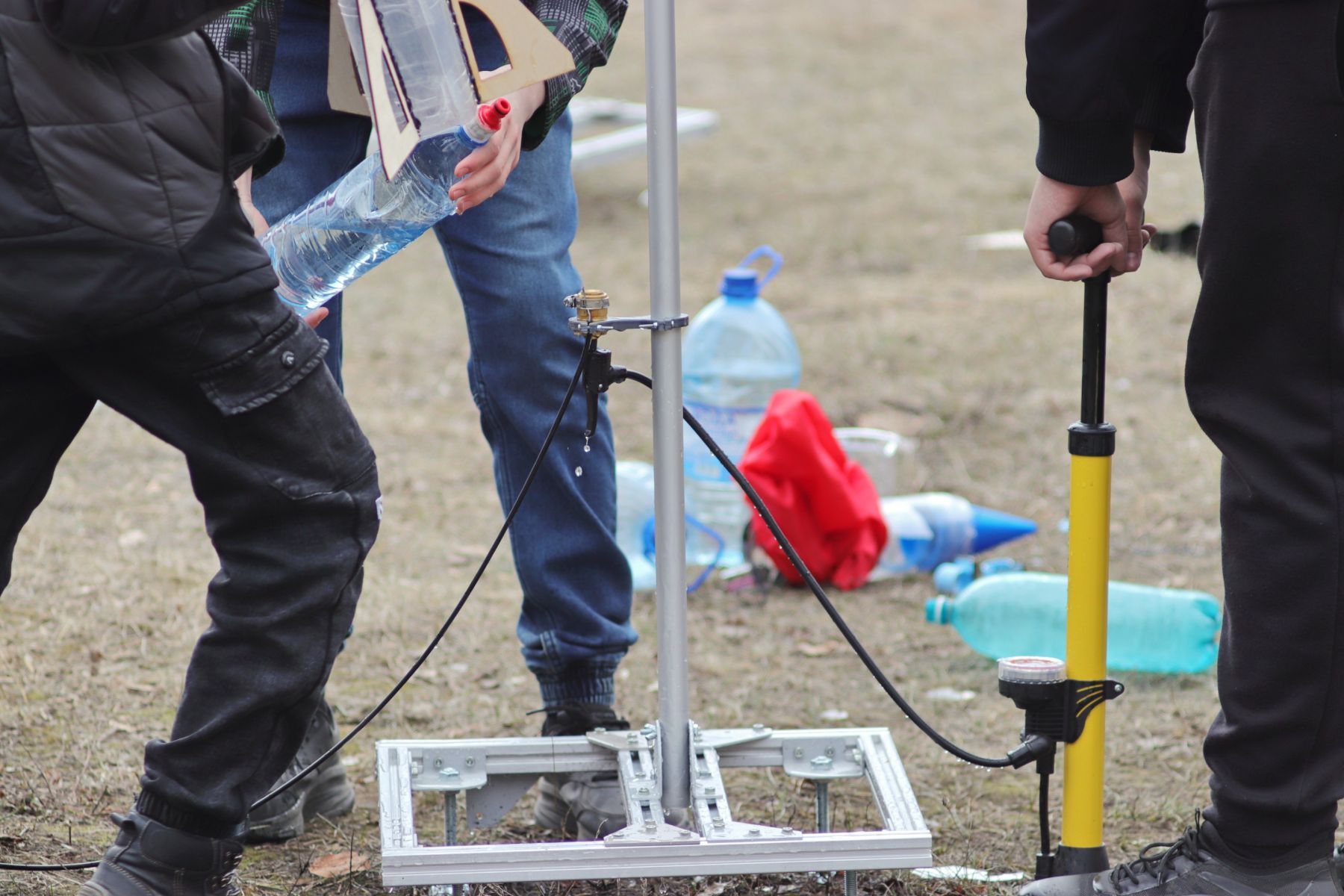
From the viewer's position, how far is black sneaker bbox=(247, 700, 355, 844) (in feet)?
8.18

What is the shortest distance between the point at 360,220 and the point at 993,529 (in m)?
2.39

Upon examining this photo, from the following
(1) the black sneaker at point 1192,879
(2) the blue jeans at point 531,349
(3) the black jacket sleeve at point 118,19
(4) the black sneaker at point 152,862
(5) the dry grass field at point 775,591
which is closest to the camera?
(3) the black jacket sleeve at point 118,19

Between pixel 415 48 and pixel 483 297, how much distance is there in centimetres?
63

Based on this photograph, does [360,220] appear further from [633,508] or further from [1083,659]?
[633,508]

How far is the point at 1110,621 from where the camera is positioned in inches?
138

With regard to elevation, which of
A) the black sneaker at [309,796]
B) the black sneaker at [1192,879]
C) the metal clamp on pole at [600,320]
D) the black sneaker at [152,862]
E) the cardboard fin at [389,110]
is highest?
the cardboard fin at [389,110]

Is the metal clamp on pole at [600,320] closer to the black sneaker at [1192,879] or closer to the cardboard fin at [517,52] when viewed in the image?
the cardboard fin at [517,52]

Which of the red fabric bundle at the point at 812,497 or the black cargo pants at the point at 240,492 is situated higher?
the black cargo pants at the point at 240,492

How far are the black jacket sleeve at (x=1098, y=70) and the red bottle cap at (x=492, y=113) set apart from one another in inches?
26.9

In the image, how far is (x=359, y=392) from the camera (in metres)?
5.73

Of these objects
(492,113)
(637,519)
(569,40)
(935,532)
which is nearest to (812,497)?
(935,532)

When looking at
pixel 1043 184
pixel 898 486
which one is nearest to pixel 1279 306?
pixel 1043 184

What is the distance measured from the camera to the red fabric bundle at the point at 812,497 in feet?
12.9

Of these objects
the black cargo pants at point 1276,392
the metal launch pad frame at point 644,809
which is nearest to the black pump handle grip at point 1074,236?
the black cargo pants at point 1276,392
